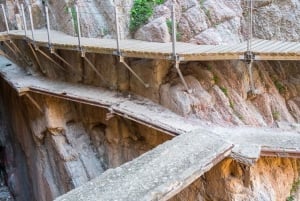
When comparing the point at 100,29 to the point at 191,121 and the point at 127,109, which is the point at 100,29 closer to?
the point at 127,109

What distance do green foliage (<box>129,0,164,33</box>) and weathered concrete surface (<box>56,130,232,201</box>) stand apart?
448 cm

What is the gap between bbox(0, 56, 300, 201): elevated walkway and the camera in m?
4.97

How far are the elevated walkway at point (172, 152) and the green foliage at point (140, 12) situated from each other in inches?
87.0

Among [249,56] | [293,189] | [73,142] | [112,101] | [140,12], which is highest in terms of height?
[140,12]

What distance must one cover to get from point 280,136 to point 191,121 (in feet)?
6.35

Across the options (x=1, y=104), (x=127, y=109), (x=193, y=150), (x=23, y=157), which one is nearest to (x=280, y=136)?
(x=193, y=150)

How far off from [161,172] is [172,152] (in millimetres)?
699

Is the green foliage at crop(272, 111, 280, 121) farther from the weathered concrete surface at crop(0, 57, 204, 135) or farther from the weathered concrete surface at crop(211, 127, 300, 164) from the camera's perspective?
the weathered concrete surface at crop(0, 57, 204, 135)

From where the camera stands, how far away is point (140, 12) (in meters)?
9.77

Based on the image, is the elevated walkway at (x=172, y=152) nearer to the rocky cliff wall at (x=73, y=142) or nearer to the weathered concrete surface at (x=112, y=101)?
the weathered concrete surface at (x=112, y=101)

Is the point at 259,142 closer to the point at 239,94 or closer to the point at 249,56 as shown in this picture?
the point at 239,94

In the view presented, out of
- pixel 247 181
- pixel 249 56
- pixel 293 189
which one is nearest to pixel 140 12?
pixel 249 56

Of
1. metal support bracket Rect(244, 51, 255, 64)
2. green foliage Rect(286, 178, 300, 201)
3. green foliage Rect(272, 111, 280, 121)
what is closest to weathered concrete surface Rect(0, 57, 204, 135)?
green foliage Rect(272, 111, 280, 121)

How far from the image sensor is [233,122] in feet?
24.9
